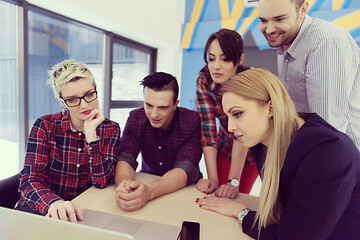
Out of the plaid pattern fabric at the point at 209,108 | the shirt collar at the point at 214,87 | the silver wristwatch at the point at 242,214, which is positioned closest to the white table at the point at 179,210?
the silver wristwatch at the point at 242,214

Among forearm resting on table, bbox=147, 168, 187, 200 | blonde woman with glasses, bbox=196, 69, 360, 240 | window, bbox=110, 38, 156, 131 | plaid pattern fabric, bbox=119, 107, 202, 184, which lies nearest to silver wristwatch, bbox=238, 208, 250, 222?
blonde woman with glasses, bbox=196, 69, 360, 240

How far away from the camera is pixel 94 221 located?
83cm

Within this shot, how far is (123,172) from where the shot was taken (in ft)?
4.03

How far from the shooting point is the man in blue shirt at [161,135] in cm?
136

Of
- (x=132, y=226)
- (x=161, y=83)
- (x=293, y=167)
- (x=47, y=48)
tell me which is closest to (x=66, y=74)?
(x=161, y=83)

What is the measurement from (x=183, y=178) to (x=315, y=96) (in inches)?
28.7

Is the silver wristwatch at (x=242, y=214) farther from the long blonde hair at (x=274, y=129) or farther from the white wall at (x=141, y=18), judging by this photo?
the white wall at (x=141, y=18)

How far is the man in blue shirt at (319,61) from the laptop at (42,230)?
1.05m

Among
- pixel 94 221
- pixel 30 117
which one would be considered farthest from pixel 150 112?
pixel 30 117

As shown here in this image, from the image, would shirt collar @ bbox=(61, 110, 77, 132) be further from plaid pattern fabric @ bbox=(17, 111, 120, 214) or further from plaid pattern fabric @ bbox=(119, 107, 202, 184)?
plaid pattern fabric @ bbox=(119, 107, 202, 184)

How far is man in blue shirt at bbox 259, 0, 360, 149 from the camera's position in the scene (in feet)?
3.61

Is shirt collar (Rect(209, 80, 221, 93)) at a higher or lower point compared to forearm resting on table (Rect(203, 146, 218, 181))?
higher

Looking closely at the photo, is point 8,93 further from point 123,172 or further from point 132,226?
point 132,226

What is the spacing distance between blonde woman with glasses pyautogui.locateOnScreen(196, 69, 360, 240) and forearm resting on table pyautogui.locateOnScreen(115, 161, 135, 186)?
0.53 m
